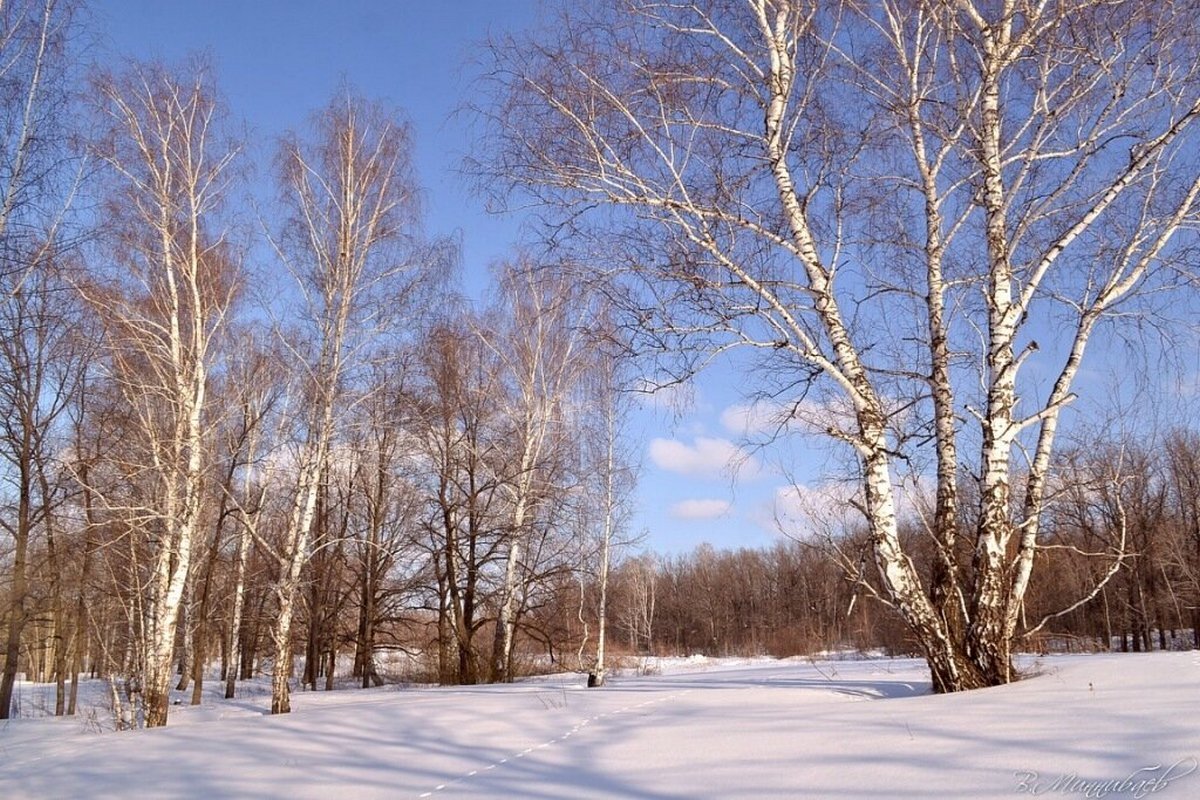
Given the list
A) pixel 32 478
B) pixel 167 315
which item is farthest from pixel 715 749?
pixel 32 478

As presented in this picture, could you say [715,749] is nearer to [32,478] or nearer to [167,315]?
[167,315]

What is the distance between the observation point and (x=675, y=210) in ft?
24.3

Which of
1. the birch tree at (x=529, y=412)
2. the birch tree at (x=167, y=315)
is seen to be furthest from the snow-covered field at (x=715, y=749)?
the birch tree at (x=529, y=412)

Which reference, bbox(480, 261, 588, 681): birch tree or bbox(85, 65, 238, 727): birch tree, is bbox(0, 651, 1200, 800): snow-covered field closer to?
bbox(85, 65, 238, 727): birch tree

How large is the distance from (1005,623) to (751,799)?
430 centimetres

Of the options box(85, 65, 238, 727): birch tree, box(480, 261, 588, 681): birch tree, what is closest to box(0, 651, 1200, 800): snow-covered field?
box(85, 65, 238, 727): birch tree

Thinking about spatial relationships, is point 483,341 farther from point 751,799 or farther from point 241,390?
point 751,799

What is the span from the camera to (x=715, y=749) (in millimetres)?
5359

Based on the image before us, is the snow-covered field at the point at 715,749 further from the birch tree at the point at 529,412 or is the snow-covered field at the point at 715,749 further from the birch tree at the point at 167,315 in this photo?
the birch tree at the point at 529,412

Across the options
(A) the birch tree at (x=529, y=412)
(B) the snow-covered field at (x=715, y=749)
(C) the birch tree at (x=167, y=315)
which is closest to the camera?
(B) the snow-covered field at (x=715, y=749)

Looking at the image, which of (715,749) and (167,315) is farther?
(167,315)

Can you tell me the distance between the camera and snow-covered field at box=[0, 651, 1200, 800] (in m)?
3.90

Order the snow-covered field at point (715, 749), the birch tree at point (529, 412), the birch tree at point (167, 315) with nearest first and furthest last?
the snow-covered field at point (715, 749)
the birch tree at point (167, 315)
the birch tree at point (529, 412)

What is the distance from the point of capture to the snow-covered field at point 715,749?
390cm
